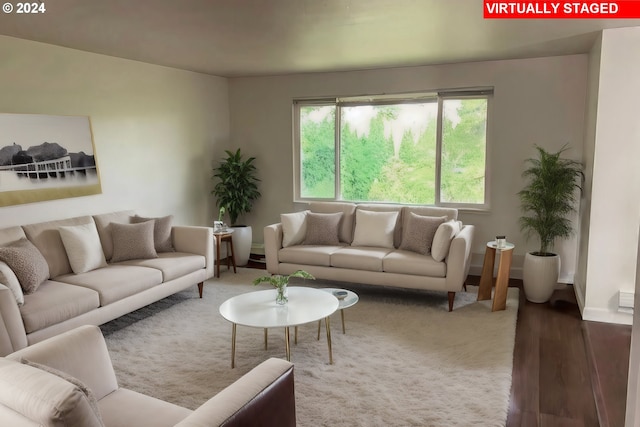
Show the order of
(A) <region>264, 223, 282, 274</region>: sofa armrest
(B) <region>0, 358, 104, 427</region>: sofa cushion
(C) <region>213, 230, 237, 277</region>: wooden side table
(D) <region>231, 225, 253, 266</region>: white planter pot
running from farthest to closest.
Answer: (D) <region>231, 225, 253, 266</region>: white planter pot < (C) <region>213, 230, 237, 277</region>: wooden side table < (A) <region>264, 223, 282, 274</region>: sofa armrest < (B) <region>0, 358, 104, 427</region>: sofa cushion

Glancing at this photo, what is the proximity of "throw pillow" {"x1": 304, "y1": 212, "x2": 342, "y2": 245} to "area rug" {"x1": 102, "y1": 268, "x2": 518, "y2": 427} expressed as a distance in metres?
0.80

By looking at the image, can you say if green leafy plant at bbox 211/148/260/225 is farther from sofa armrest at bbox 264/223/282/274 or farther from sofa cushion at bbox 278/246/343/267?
sofa cushion at bbox 278/246/343/267

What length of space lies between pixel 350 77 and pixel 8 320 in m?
4.57

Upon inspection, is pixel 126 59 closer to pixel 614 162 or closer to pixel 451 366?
pixel 451 366

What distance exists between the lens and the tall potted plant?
6.30 m

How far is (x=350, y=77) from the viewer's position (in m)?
6.17

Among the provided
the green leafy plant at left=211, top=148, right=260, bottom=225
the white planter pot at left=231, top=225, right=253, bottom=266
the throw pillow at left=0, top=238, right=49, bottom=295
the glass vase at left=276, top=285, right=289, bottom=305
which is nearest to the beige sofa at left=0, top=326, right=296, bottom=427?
the glass vase at left=276, top=285, right=289, bottom=305

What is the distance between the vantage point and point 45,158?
14.5 ft

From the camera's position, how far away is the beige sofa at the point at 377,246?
457cm

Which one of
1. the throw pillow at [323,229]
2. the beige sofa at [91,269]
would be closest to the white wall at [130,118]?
the beige sofa at [91,269]

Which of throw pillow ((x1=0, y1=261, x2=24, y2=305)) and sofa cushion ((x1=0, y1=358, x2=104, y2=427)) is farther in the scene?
throw pillow ((x1=0, y1=261, x2=24, y2=305))

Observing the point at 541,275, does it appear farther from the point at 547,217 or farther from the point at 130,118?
the point at 130,118

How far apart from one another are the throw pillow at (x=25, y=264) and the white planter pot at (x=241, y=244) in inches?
104

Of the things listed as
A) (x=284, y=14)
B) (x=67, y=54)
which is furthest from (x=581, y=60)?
(x=67, y=54)
